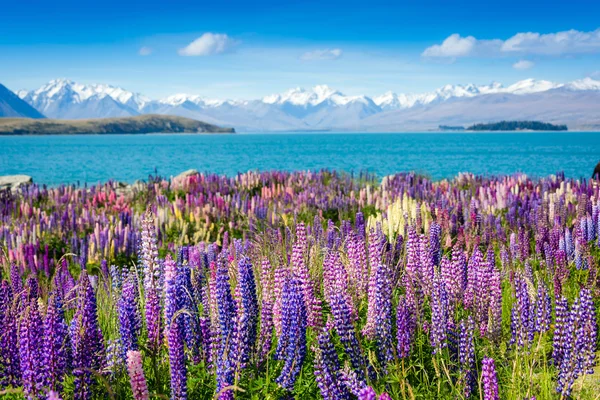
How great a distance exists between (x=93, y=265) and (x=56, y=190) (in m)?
7.77

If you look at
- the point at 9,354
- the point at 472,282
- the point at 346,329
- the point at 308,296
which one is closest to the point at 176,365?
the point at 346,329

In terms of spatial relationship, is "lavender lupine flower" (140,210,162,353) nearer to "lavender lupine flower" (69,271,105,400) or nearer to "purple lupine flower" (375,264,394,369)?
"lavender lupine flower" (69,271,105,400)

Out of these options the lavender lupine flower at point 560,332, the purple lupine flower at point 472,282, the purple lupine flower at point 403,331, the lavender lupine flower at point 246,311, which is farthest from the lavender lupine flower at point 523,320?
the lavender lupine flower at point 246,311

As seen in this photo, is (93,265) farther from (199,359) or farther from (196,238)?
(199,359)

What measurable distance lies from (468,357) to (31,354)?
8.90 feet

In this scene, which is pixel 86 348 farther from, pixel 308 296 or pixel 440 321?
pixel 440 321

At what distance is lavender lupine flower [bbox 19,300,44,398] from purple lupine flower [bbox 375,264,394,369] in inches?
82.7

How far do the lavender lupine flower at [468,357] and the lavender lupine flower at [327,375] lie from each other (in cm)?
106

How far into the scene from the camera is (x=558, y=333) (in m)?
4.40

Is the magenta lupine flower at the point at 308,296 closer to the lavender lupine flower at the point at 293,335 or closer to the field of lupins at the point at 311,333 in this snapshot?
the field of lupins at the point at 311,333

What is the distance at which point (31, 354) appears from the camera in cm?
346

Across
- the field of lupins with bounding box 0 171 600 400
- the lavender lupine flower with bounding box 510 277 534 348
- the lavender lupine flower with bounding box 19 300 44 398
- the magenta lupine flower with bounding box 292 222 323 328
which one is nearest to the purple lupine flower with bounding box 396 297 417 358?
the field of lupins with bounding box 0 171 600 400

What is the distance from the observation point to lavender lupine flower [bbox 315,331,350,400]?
329cm

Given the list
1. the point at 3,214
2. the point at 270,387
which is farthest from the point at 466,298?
the point at 3,214
